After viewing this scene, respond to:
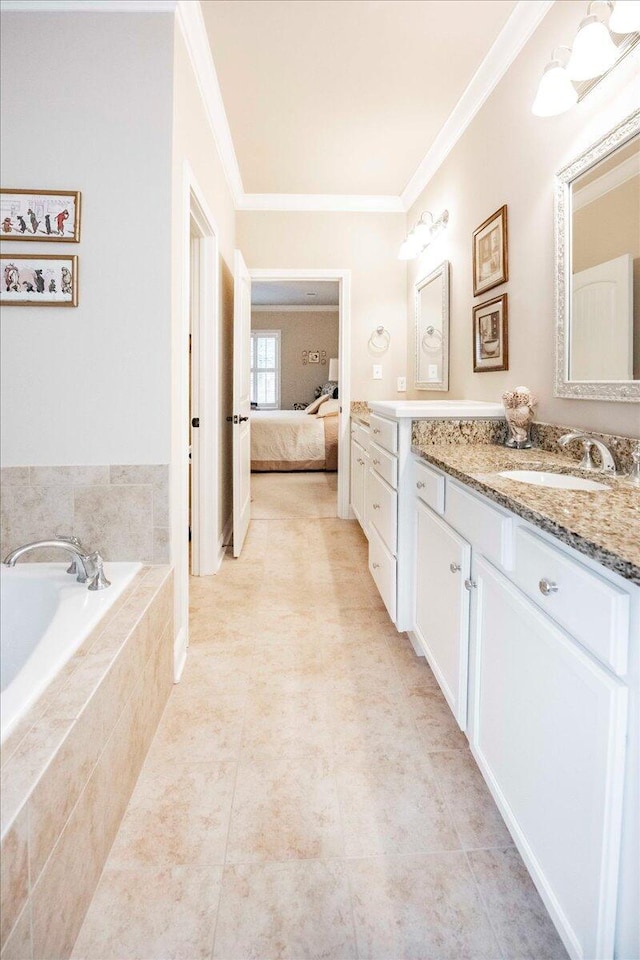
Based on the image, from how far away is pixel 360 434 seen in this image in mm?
3848

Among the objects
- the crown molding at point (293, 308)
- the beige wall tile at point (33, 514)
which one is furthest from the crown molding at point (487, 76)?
the crown molding at point (293, 308)

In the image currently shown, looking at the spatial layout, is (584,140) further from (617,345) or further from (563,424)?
(563,424)

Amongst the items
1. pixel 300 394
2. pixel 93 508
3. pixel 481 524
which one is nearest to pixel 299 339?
pixel 300 394

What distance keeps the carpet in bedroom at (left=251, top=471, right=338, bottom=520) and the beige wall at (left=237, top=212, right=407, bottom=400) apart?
110cm

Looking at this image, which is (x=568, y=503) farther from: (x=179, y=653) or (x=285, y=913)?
(x=179, y=653)

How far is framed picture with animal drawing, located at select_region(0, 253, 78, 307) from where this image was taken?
6.26 ft

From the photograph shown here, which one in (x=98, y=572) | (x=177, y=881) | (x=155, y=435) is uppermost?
(x=155, y=435)

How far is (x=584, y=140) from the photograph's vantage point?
1798mm

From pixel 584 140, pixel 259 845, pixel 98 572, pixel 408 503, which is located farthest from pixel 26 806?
pixel 584 140

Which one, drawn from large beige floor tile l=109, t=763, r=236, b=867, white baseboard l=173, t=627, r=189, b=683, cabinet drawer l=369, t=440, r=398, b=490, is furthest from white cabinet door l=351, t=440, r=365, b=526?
large beige floor tile l=109, t=763, r=236, b=867

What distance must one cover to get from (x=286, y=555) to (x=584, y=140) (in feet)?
8.67

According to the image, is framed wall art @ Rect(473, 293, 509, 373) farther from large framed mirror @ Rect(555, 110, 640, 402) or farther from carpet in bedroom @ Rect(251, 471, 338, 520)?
carpet in bedroom @ Rect(251, 471, 338, 520)

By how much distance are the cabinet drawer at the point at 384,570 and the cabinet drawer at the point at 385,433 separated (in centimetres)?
46

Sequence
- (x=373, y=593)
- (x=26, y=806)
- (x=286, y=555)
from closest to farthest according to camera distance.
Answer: (x=26, y=806)
(x=373, y=593)
(x=286, y=555)
